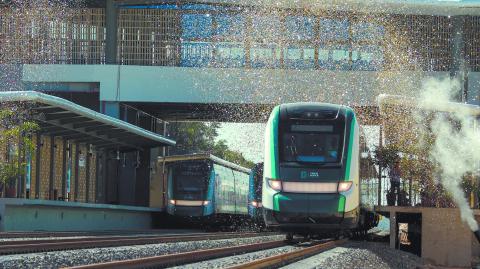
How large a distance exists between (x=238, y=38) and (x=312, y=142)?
19.9 m

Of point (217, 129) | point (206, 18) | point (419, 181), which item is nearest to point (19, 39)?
point (206, 18)

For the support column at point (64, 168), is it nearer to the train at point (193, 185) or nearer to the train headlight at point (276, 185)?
the train at point (193, 185)

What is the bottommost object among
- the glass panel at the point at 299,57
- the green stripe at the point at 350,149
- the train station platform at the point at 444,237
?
the train station platform at the point at 444,237

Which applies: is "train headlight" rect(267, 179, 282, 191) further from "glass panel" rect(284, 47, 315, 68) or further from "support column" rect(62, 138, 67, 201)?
"glass panel" rect(284, 47, 315, 68)

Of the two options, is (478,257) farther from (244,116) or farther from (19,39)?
(19,39)

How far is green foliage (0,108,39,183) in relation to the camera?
80.9 feet

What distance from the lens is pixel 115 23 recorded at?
39000mm

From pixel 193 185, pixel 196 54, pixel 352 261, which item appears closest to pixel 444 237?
pixel 352 261

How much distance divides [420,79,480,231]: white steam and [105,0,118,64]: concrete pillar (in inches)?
665

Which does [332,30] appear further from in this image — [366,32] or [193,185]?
[193,185]

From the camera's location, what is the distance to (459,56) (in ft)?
127

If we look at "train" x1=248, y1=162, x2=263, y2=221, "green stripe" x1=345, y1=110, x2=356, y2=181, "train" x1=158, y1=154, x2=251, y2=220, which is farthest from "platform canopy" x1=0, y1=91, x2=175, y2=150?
"green stripe" x1=345, y1=110, x2=356, y2=181

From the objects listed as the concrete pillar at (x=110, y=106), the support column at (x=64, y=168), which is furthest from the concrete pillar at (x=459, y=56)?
the support column at (x=64, y=168)

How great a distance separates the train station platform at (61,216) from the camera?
76.2ft
